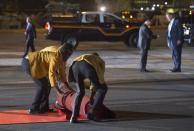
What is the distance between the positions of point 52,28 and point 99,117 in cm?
1691

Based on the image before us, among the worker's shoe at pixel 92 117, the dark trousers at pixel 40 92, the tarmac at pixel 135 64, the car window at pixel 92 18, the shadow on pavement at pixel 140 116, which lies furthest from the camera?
the car window at pixel 92 18

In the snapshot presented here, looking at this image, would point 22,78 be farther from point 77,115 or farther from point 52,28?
point 52,28

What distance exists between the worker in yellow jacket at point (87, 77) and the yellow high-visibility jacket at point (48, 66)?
197 millimetres

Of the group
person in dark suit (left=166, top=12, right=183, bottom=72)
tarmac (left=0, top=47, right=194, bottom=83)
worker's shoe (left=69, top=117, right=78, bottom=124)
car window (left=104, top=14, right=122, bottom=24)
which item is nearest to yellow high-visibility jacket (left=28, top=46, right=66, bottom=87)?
worker's shoe (left=69, top=117, right=78, bottom=124)

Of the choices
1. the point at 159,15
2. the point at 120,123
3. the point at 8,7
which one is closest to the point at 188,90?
the point at 120,123

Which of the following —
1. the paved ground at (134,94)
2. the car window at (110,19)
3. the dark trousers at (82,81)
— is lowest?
the paved ground at (134,94)

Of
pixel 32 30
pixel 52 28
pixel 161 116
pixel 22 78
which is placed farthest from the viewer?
pixel 52 28

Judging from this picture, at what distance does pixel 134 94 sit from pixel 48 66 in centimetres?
355

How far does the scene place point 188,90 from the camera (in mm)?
14727

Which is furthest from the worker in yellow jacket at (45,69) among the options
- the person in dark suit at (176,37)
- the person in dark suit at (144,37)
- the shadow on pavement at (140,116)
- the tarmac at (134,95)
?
the person in dark suit at (176,37)

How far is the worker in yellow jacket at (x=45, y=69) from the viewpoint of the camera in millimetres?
10539

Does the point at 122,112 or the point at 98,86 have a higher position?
the point at 98,86

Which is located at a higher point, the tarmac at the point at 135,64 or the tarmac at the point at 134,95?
the tarmac at the point at 134,95

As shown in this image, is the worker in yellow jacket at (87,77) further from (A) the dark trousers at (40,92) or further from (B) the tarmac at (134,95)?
(A) the dark trousers at (40,92)
